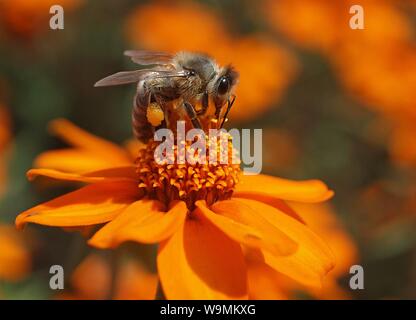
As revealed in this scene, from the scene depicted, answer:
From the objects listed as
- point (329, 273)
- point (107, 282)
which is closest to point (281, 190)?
point (107, 282)

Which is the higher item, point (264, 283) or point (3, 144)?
point (3, 144)

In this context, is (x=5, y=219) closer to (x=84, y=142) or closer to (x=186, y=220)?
(x=84, y=142)

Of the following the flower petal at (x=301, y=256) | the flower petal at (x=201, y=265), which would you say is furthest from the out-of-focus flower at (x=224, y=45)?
the flower petal at (x=201, y=265)

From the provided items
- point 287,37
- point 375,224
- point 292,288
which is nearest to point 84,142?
point 292,288

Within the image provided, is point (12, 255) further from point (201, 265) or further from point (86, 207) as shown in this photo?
point (201, 265)

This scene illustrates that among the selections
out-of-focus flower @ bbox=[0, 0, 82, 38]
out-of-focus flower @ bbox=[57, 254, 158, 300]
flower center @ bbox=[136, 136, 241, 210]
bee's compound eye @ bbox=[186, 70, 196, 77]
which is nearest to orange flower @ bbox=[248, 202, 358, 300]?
out-of-focus flower @ bbox=[57, 254, 158, 300]

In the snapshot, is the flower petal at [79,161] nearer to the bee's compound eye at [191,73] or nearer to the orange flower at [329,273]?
the bee's compound eye at [191,73]
